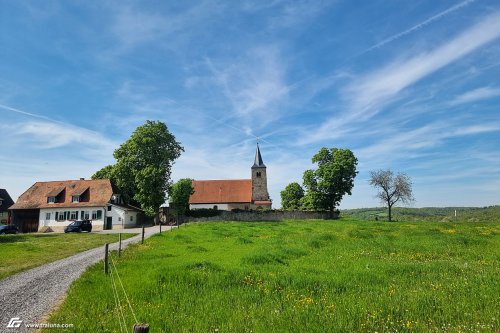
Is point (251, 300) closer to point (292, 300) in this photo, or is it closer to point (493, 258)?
point (292, 300)

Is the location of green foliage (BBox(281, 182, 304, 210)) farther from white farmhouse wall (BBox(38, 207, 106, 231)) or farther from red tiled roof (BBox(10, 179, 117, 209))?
white farmhouse wall (BBox(38, 207, 106, 231))

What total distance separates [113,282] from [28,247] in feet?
67.5

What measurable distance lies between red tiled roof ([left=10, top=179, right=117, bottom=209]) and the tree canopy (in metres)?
3.72

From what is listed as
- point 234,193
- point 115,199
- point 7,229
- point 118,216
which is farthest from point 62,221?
point 234,193

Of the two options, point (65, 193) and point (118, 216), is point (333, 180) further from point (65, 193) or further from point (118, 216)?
point (65, 193)

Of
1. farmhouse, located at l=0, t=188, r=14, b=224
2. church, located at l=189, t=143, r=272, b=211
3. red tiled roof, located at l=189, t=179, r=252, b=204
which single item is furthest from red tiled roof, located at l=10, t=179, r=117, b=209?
red tiled roof, located at l=189, t=179, r=252, b=204

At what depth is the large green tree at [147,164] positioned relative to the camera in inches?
2346

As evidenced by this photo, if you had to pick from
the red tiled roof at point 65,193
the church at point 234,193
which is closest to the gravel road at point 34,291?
the red tiled roof at point 65,193

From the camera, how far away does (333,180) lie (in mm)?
76188

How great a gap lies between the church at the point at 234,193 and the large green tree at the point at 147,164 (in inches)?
994

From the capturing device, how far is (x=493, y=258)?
16875mm

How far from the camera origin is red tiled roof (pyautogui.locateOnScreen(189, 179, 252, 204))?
9000 centimetres

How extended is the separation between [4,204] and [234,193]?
52.2 metres

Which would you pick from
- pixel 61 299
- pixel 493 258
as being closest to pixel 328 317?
Result: pixel 61 299
